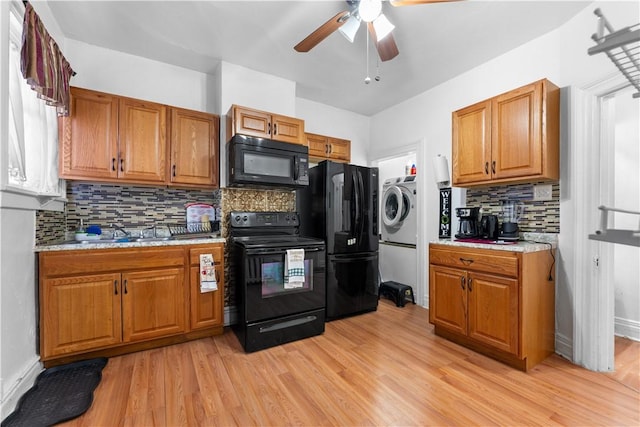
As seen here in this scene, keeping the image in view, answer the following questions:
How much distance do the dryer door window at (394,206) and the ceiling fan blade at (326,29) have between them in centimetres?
228

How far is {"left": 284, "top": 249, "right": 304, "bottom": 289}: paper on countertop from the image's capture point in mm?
2479

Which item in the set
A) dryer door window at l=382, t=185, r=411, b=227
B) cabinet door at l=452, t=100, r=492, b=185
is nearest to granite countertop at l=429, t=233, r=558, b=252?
cabinet door at l=452, t=100, r=492, b=185

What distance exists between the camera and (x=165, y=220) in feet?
9.37

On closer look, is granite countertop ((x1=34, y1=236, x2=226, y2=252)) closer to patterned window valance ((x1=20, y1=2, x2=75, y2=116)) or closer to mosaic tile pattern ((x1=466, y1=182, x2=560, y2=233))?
patterned window valance ((x1=20, y1=2, x2=75, y2=116))

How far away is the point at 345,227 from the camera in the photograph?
3146 mm

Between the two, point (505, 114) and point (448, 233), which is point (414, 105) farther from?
point (448, 233)

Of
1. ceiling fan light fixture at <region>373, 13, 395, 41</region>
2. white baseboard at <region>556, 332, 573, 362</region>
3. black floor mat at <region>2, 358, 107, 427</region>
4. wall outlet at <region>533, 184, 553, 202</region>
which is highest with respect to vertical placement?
ceiling fan light fixture at <region>373, 13, 395, 41</region>

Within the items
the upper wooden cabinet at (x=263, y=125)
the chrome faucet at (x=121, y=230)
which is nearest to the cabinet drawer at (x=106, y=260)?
the chrome faucet at (x=121, y=230)

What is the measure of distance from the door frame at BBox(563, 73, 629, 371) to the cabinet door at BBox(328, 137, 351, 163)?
2323 mm

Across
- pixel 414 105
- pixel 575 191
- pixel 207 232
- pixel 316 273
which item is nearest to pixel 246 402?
pixel 316 273

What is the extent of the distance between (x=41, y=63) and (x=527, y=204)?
3661mm

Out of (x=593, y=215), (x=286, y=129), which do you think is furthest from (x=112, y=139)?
(x=593, y=215)

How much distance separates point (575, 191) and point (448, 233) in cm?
120

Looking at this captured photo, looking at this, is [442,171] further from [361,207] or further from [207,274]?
[207,274]
